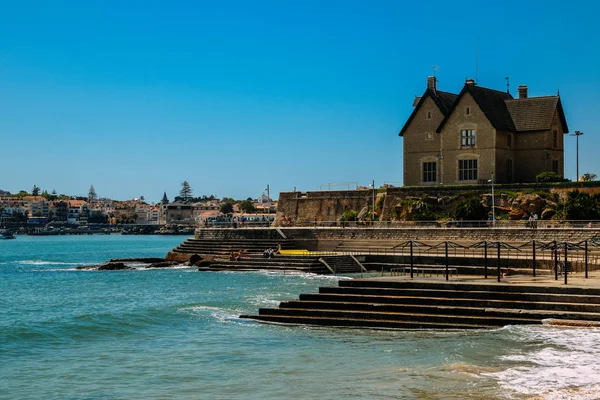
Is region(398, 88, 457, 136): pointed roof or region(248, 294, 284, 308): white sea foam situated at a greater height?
region(398, 88, 457, 136): pointed roof

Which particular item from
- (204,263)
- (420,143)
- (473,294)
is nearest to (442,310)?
(473,294)

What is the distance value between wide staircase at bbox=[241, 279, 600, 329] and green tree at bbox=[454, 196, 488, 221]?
115ft

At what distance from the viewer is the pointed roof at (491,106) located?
68.6 m

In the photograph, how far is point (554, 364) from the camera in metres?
22.0

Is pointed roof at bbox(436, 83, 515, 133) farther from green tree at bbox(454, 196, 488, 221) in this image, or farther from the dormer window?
green tree at bbox(454, 196, 488, 221)

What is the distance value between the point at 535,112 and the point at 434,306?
4612cm

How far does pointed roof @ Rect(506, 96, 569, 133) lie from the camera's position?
69.3 meters

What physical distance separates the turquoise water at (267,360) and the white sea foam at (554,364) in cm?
3

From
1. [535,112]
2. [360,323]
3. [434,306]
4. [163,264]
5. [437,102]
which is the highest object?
[437,102]

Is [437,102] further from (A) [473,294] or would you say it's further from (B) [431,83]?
(A) [473,294]

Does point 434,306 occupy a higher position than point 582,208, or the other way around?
point 582,208

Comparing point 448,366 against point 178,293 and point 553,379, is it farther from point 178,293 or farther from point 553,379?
point 178,293

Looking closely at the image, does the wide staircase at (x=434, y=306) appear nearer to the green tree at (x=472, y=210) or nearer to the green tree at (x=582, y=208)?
the green tree at (x=582, y=208)

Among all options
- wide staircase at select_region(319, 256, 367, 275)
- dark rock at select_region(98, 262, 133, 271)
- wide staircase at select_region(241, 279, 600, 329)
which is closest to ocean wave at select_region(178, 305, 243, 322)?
wide staircase at select_region(241, 279, 600, 329)
